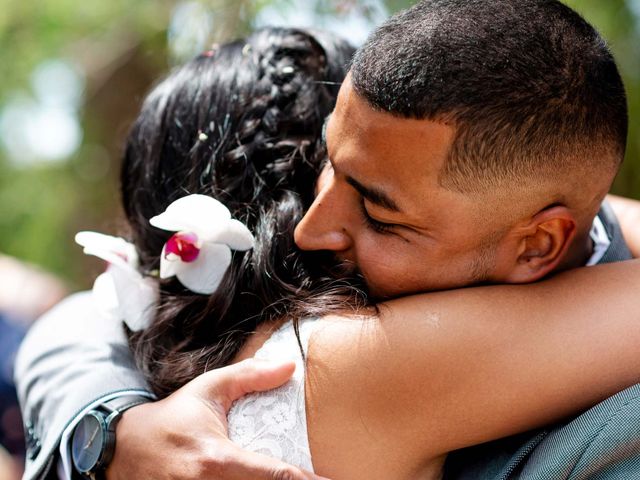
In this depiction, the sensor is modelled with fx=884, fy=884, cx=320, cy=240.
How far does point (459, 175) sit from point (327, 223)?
0.36 m

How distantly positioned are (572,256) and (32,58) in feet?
15.7

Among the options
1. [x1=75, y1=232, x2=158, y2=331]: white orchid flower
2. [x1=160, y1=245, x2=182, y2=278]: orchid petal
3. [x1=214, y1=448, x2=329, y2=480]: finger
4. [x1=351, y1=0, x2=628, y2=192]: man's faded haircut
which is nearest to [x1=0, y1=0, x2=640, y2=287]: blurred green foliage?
[x1=75, y1=232, x2=158, y2=331]: white orchid flower

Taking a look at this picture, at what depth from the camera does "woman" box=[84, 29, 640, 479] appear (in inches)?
80.0

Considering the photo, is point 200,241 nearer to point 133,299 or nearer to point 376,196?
point 133,299

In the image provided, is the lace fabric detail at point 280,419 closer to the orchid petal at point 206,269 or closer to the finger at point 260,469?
the finger at point 260,469

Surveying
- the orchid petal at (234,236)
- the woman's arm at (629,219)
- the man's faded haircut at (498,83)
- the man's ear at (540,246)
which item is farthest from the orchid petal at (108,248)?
the woman's arm at (629,219)

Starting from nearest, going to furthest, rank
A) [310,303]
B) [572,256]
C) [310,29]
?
[310,303] < [572,256] < [310,29]

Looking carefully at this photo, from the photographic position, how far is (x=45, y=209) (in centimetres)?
693

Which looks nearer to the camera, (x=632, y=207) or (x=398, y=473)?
(x=398, y=473)

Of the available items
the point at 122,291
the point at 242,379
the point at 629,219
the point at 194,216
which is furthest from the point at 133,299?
the point at 629,219

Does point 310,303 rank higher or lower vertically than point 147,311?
higher

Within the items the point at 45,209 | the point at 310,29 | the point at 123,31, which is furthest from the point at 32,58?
the point at 310,29

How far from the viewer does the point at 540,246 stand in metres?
2.29

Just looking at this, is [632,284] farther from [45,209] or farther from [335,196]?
[45,209]
